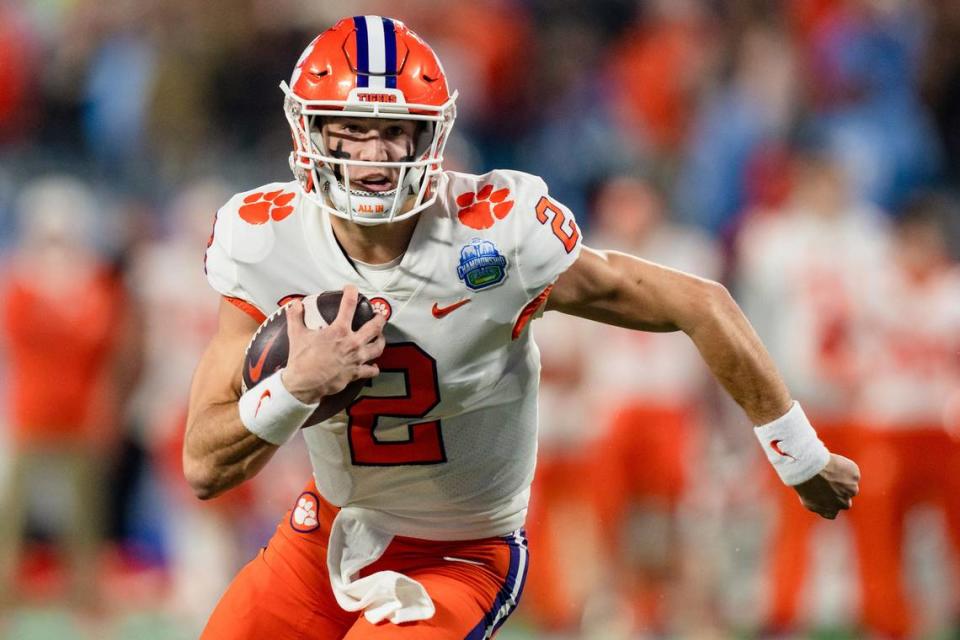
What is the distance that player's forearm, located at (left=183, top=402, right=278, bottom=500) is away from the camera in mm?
3088

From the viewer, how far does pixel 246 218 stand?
3.32 m

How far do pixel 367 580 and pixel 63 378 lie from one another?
152 inches

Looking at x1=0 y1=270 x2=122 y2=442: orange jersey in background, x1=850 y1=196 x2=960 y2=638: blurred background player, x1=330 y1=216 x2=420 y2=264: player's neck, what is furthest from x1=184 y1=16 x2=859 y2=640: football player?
x1=0 y1=270 x2=122 y2=442: orange jersey in background

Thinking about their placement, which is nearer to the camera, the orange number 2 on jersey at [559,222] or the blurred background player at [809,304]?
the orange number 2 on jersey at [559,222]

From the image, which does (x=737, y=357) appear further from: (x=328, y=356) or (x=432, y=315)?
(x=328, y=356)

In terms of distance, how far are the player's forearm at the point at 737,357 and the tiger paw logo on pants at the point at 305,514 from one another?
3.02 feet

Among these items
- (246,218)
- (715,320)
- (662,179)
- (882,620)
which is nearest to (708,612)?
(882,620)

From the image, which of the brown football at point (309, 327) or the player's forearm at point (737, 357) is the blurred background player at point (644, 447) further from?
the brown football at point (309, 327)

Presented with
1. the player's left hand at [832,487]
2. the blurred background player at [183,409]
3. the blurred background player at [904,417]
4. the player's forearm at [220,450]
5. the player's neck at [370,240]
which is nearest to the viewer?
the player's forearm at [220,450]

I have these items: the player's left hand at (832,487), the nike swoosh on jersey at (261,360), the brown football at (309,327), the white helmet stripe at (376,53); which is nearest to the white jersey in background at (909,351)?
the player's left hand at (832,487)

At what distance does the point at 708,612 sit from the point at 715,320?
354 cm

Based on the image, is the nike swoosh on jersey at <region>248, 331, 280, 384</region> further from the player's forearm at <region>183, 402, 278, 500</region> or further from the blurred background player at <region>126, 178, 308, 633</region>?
the blurred background player at <region>126, 178, 308, 633</region>

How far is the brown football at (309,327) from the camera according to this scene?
305 centimetres

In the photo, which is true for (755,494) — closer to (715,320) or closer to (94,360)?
(94,360)
